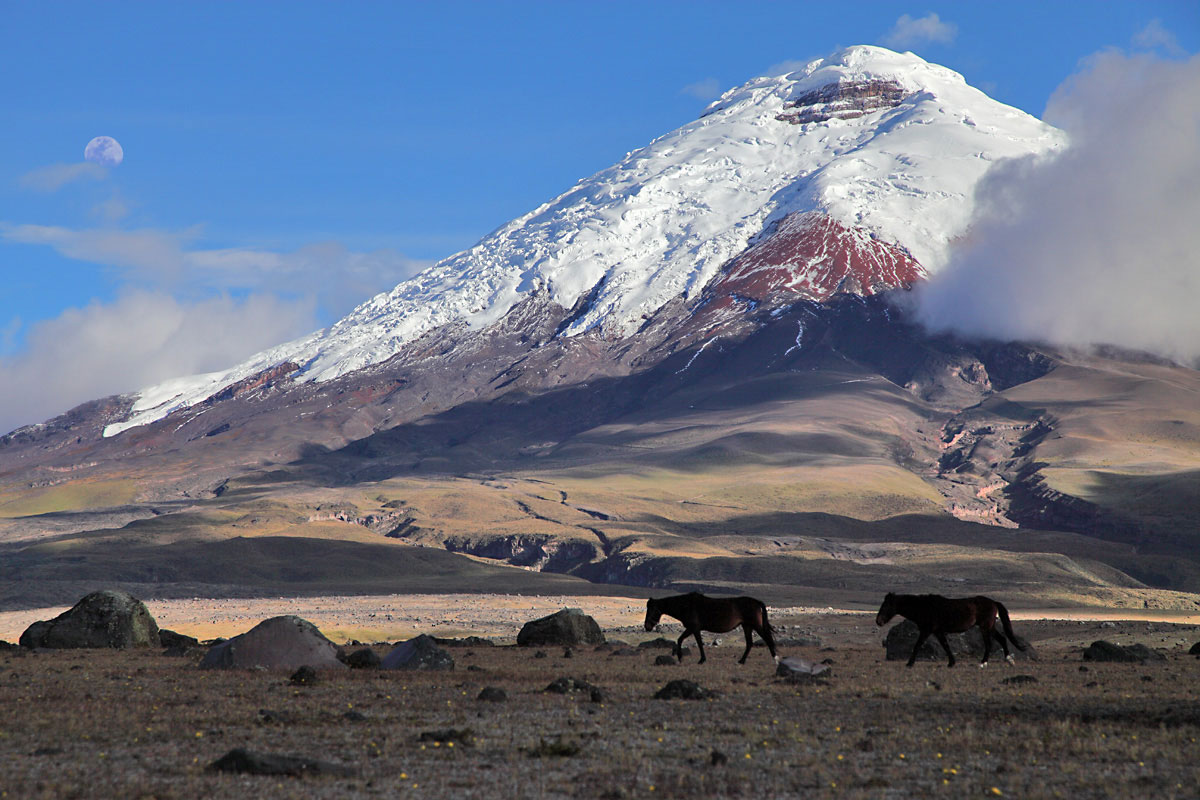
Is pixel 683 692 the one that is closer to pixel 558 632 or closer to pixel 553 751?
pixel 553 751

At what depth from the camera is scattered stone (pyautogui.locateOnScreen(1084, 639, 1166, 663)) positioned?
36062mm

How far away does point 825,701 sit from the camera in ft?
81.0

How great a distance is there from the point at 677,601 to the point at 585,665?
3.85 meters

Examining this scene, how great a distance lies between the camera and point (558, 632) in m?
45.0

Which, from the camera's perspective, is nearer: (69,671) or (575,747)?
(575,747)

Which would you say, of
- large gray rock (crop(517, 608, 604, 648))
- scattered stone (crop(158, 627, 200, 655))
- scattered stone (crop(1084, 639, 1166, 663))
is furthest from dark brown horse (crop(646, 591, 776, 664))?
scattered stone (crop(158, 627, 200, 655))

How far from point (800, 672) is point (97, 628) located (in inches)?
1001

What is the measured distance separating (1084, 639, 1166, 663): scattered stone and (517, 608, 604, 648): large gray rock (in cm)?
1810

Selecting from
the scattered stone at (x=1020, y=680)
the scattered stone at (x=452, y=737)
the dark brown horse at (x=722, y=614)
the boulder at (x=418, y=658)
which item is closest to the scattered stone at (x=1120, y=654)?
the scattered stone at (x=1020, y=680)

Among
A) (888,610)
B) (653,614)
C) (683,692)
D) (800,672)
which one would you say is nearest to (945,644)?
(888,610)

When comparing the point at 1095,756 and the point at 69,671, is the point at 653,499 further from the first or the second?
the point at 1095,756

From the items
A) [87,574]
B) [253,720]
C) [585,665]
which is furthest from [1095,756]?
[87,574]

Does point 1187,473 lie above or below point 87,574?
above

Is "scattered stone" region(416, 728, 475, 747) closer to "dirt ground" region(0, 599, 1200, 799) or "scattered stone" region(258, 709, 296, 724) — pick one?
"dirt ground" region(0, 599, 1200, 799)
